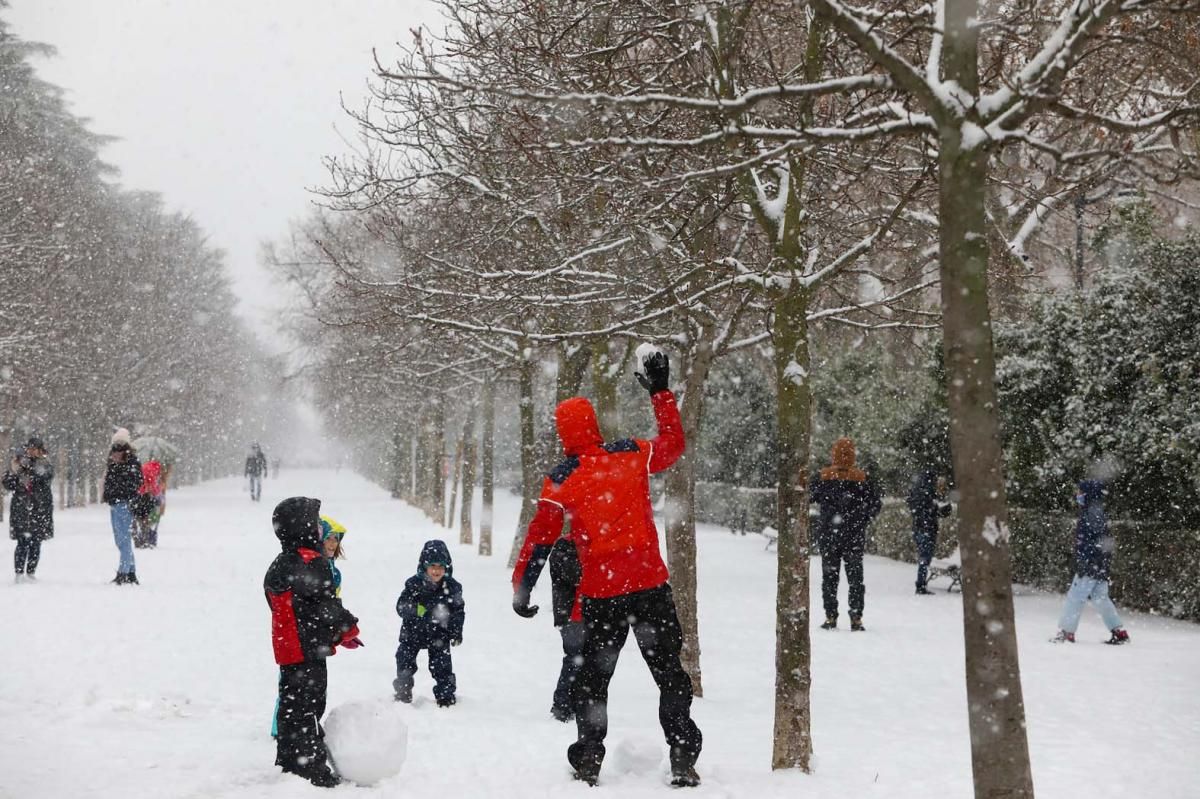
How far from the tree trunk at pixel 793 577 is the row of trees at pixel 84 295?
20.5 m

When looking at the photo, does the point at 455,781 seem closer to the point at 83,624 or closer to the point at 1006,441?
the point at 83,624

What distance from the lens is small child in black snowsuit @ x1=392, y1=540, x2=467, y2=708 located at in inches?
313

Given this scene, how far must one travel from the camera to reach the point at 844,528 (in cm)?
1230

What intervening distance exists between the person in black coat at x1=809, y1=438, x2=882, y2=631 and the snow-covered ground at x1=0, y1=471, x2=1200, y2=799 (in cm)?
37

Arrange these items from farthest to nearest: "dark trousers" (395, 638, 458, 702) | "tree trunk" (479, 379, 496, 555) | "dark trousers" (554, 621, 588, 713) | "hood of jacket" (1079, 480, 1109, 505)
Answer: "tree trunk" (479, 379, 496, 555) → "hood of jacket" (1079, 480, 1109, 505) → "dark trousers" (395, 638, 458, 702) → "dark trousers" (554, 621, 588, 713)

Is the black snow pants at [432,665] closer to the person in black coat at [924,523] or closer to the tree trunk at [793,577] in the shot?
the tree trunk at [793,577]

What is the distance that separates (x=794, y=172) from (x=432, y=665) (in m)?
4.05

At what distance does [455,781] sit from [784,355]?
2873mm

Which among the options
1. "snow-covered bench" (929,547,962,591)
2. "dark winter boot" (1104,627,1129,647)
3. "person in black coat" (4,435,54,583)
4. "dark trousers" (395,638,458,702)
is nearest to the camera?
"dark trousers" (395,638,458,702)

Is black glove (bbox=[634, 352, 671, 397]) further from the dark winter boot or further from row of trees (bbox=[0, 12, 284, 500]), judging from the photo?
row of trees (bbox=[0, 12, 284, 500])

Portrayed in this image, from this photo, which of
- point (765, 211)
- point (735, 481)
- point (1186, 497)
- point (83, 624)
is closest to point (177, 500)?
point (735, 481)

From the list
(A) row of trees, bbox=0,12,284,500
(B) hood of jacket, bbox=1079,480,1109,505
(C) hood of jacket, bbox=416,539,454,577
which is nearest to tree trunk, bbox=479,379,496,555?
Answer: (A) row of trees, bbox=0,12,284,500

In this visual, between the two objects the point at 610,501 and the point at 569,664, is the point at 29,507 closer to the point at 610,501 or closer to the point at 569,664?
the point at 569,664

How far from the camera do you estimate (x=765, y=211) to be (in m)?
7.07
